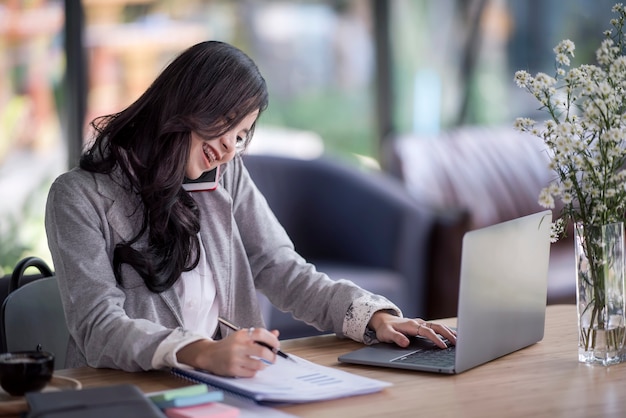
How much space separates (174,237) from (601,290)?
0.81m

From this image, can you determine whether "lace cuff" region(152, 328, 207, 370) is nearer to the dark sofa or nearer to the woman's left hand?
the woman's left hand

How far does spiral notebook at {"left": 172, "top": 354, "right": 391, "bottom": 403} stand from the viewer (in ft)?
4.61

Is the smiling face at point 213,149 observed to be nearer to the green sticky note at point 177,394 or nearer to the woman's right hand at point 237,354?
the woman's right hand at point 237,354

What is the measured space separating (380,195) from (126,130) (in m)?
2.35

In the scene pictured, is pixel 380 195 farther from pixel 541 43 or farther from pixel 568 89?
pixel 568 89

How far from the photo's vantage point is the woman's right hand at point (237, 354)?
1.48 metres

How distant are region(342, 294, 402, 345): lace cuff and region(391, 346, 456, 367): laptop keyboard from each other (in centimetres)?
14

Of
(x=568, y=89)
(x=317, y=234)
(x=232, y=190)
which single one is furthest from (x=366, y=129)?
(x=568, y=89)

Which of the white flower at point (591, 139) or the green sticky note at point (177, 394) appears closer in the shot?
the green sticky note at point (177, 394)

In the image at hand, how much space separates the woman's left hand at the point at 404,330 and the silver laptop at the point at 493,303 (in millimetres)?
14

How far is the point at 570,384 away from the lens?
152cm

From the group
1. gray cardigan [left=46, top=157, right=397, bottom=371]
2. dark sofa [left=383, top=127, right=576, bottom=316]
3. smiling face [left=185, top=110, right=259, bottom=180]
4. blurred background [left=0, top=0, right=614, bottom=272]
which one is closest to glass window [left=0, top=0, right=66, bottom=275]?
blurred background [left=0, top=0, right=614, bottom=272]

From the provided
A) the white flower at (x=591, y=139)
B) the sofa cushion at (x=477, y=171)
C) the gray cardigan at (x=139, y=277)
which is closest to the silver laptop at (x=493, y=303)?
the white flower at (x=591, y=139)

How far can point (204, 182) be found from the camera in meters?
2.02
